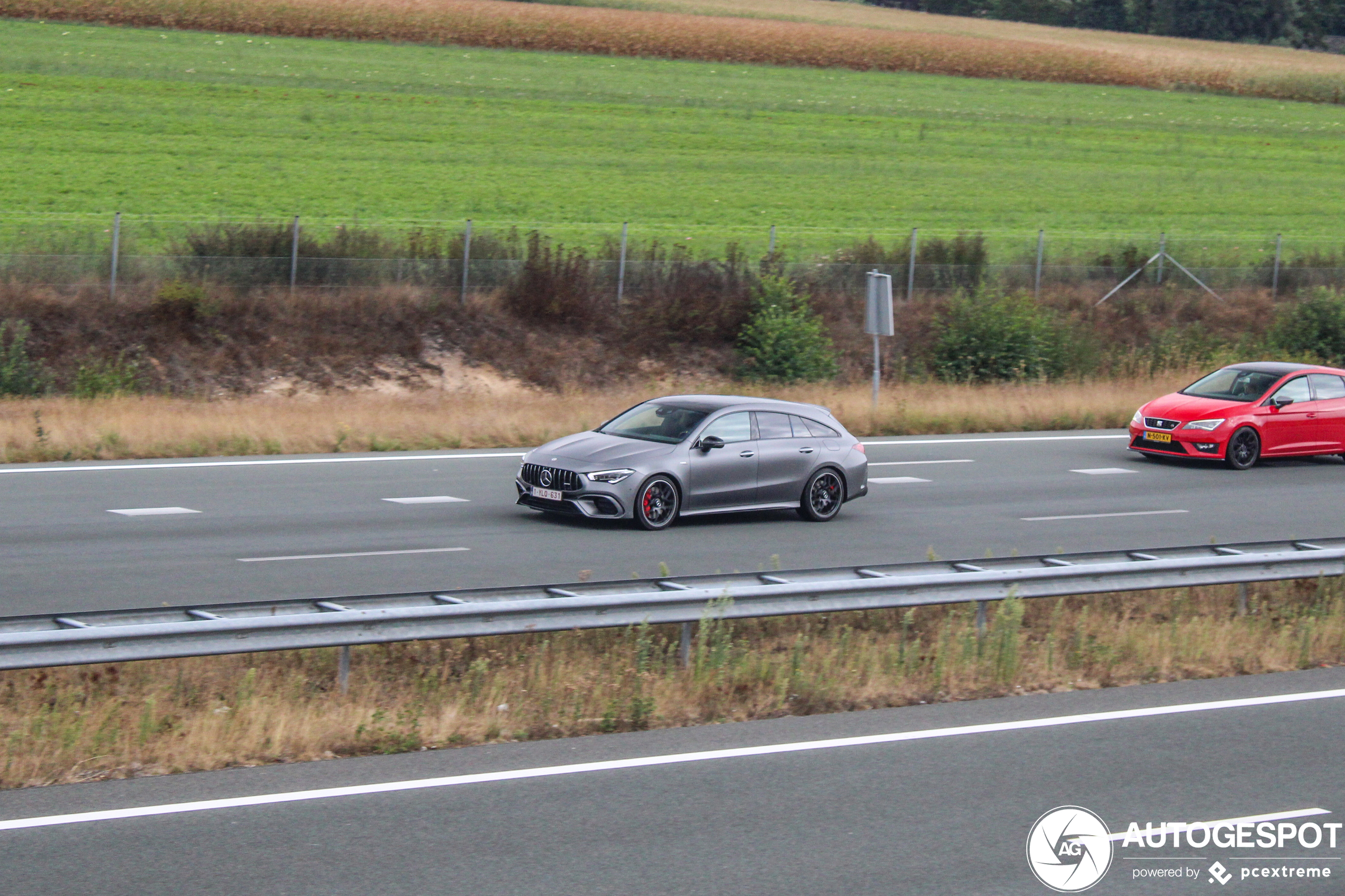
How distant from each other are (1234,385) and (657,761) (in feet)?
59.1

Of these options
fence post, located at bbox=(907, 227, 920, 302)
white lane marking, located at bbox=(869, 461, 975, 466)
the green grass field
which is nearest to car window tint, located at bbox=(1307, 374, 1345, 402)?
white lane marking, located at bbox=(869, 461, 975, 466)

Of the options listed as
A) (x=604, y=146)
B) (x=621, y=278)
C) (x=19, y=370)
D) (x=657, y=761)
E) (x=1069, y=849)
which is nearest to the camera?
(x=1069, y=849)

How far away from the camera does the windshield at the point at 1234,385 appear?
2370cm

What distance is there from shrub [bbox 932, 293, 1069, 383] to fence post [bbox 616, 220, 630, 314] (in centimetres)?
674

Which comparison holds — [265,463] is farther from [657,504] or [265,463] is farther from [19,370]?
[19,370]

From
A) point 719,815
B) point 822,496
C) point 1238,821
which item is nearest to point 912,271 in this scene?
point 822,496

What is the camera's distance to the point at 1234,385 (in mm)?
24109

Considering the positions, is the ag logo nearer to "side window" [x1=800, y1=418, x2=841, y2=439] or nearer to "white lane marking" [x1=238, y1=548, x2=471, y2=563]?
"white lane marking" [x1=238, y1=548, x2=471, y2=563]

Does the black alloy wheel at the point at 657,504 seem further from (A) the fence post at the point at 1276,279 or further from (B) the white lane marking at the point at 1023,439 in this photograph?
(A) the fence post at the point at 1276,279

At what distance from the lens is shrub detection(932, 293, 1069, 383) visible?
3366 centimetres

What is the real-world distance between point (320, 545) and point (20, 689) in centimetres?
612

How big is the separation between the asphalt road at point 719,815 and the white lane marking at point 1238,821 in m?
0.05

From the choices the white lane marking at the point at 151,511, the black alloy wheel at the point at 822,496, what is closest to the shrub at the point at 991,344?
the black alloy wheel at the point at 822,496

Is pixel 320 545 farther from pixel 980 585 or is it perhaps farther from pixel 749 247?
pixel 749 247
